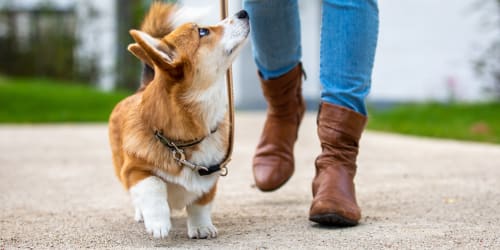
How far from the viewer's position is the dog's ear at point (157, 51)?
222 cm

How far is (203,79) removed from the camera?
8.26 feet

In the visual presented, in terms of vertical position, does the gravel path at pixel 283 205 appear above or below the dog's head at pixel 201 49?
below

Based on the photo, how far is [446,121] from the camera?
7.28 m

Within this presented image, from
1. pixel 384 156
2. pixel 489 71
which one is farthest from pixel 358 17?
pixel 489 71

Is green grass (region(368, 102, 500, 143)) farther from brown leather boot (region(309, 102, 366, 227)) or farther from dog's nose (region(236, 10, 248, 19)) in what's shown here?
dog's nose (region(236, 10, 248, 19))

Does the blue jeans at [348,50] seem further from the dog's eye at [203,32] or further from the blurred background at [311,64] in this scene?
the blurred background at [311,64]

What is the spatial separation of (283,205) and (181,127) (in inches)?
30.6

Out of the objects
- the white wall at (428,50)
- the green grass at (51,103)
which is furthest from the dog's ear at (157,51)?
the white wall at (428,50)

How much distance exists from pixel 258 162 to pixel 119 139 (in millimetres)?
625

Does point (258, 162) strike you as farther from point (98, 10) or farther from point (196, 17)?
point (98, 10)

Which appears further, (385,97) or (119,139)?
(385,97)

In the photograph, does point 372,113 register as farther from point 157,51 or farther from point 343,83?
point 157,51

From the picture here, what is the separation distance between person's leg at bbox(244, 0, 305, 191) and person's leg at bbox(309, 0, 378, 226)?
0.32 metres

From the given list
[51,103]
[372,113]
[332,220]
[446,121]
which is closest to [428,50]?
[372,113]
